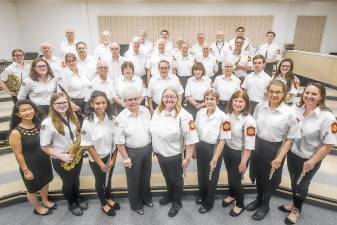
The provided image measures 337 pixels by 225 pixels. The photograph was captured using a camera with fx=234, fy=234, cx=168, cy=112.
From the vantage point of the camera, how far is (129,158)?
259cm

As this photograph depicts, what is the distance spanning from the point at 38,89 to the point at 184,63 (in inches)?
101

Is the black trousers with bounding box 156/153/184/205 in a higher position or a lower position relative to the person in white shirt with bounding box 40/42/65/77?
lower

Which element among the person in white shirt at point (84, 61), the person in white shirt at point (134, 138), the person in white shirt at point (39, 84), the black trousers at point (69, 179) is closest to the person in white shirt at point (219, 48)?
the person in white shirt at point (84, 61)

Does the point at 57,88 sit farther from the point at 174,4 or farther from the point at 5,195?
the point at 174,4

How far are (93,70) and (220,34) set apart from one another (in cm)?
278

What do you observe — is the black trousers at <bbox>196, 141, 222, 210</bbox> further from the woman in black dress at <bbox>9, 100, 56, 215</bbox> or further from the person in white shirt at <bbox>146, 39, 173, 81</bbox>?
the person in white shirt at <bbox>146, 39, 173, 81</bbox>

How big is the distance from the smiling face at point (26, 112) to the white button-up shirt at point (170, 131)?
4.17 ft

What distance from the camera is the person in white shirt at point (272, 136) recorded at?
236 cm

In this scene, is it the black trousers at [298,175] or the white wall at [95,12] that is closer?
the black trousers at [298,175]

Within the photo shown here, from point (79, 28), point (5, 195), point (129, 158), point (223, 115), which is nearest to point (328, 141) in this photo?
point (223, 115)

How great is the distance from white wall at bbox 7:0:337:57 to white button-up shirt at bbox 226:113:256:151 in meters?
7.54

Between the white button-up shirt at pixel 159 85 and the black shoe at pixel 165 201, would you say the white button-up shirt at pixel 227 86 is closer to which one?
the white button-up shirt at pixel 159 85

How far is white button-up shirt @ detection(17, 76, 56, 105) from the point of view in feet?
10.9

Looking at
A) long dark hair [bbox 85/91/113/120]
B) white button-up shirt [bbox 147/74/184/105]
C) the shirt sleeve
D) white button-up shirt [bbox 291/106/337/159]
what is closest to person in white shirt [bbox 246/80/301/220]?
white button-up shirt [bbox 291/106/337/159]
